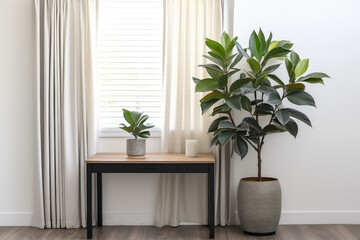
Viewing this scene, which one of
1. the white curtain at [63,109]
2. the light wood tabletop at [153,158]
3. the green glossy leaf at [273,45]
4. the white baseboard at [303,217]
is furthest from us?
the white baseboard at [303,217]

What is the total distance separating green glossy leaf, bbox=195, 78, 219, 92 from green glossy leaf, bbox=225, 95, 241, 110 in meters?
0.16

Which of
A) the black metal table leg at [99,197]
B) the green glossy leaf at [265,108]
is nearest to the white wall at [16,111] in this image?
the black metal table leg at [99,197]

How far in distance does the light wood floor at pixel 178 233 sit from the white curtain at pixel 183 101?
17 centimetres

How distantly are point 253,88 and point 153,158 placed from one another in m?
0.95

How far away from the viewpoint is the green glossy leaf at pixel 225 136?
3.83m

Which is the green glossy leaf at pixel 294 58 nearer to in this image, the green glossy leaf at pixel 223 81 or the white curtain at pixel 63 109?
the green glossy leaf at pixel 223 81

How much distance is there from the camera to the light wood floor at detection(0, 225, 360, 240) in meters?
3.98

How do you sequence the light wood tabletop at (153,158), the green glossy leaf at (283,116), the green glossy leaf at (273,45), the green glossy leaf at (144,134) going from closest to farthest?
the green glossy leaf at (283,116), the light wood tabletop at (153,158), the green glossy leaf at (273,45), the green glossy leaf at (144,134)

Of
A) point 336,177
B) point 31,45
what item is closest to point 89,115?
point 31,45

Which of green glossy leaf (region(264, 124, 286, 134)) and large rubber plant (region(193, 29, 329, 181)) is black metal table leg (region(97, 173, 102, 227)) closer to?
large rubber plant (region(193, 29, 329, 181))

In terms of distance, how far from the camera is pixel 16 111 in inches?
173

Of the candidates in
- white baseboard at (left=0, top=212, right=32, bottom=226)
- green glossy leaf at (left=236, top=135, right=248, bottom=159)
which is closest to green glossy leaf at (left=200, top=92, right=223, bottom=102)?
green glossy leaf at (left=236, top=135, right=248, bottom=159)

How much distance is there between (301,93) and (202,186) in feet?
3.88

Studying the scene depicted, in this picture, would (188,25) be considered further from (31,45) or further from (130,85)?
(31,45)
